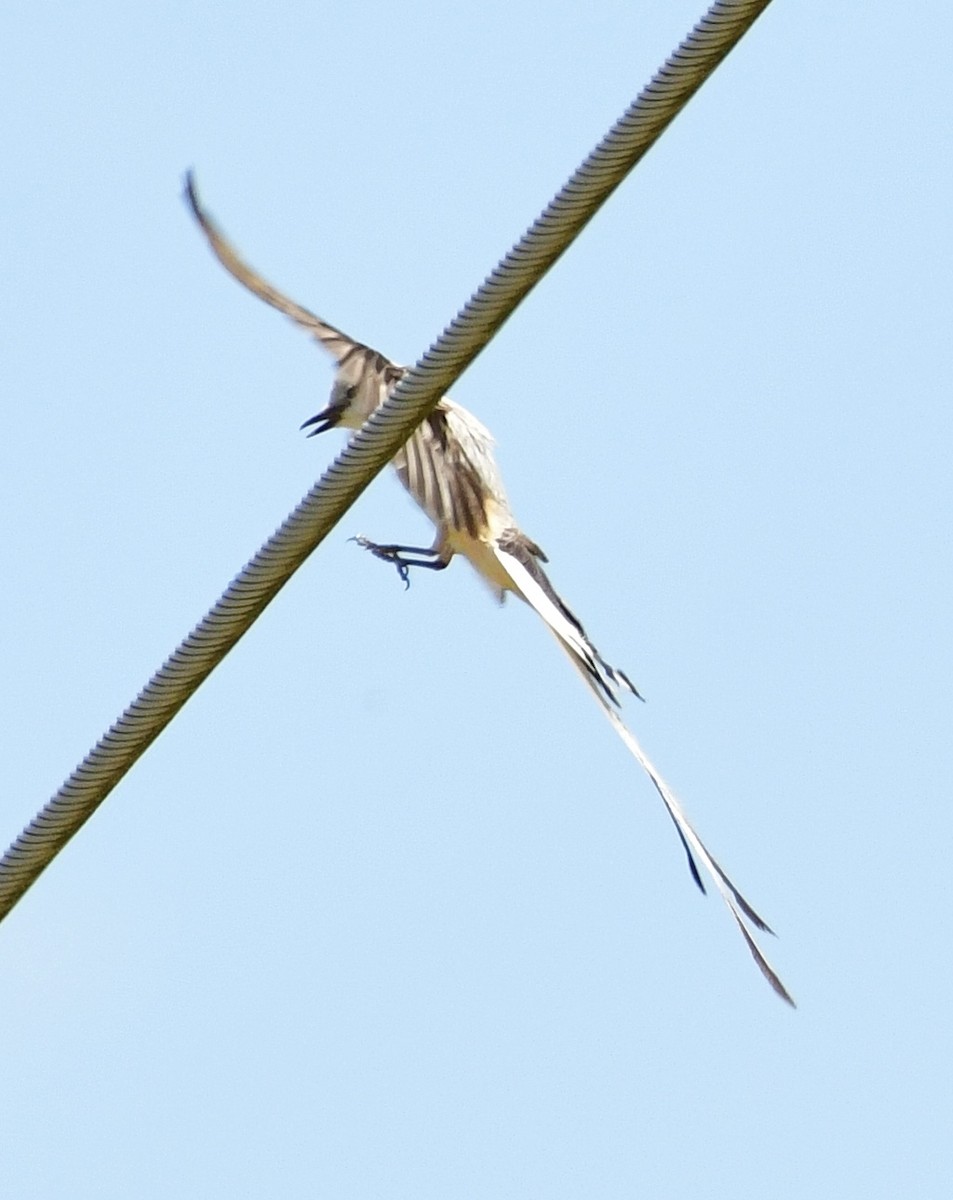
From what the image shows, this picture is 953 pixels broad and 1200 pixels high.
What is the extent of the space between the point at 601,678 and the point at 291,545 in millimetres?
2057

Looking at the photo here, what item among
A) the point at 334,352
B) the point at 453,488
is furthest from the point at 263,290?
the point at 453,488

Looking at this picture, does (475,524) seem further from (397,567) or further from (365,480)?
(365,480)

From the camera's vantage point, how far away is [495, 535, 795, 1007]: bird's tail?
11.3ft

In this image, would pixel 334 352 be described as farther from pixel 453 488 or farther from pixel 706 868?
pixel 706 868

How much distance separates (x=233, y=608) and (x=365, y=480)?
0.25m

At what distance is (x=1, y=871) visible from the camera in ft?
9.54

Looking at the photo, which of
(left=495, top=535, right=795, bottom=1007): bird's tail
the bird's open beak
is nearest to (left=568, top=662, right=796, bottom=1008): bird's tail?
(left=495, top=535, right=795, bottom=1007): bird's tail

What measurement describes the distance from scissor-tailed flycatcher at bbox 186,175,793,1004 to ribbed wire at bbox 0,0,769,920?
6.82 ft

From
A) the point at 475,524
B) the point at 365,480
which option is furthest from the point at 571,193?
the point at 475,524

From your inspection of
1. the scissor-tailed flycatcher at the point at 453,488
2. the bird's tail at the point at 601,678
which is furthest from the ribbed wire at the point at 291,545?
the scissor-tailed flycatcher at the point at 453,488

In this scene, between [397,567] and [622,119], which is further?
[397,567]

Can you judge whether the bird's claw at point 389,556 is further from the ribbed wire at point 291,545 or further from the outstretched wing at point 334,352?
the ribbed wire at point 291,545

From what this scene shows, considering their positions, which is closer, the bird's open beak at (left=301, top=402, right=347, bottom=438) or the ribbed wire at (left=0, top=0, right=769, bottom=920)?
the ribbed wire at (left=0, top=0, right=769, bottom=920)

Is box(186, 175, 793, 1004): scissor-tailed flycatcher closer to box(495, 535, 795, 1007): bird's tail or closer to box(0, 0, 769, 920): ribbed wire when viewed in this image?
box(495, 535, 795, 1007): bird's tail
